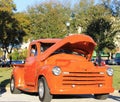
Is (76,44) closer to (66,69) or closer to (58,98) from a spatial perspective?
(66,69)

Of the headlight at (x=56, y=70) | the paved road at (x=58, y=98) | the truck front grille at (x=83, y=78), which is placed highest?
the headlight at (x=56, y=70)

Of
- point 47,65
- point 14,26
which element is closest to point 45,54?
point 47,65

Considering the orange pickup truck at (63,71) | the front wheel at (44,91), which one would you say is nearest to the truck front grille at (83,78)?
the orange pickup truck at (63,71)

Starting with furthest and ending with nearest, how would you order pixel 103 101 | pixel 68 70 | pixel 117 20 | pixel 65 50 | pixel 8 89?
1. pixel 117 20
2. pixel 8 89
3. pixel 65 50
4. pixel 103 101
5. pixel 68 70

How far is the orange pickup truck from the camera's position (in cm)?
1170

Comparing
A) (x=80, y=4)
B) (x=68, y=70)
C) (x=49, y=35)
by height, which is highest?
(x=80, y=4)

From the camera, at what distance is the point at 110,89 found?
12.2 m

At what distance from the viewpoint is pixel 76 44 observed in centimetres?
1323

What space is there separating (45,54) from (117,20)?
130 ft

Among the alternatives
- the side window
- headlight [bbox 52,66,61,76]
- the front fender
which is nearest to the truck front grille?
headlight [bbox 52,66,61,76]

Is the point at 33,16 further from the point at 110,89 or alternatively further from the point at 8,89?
the point at 110,89

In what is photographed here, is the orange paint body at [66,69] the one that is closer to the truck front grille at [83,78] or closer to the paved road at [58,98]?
the truck front grille at [83,78]

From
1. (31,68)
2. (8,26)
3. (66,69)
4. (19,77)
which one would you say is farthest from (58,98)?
(8,26)

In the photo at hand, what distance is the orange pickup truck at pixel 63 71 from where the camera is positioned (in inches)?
460
